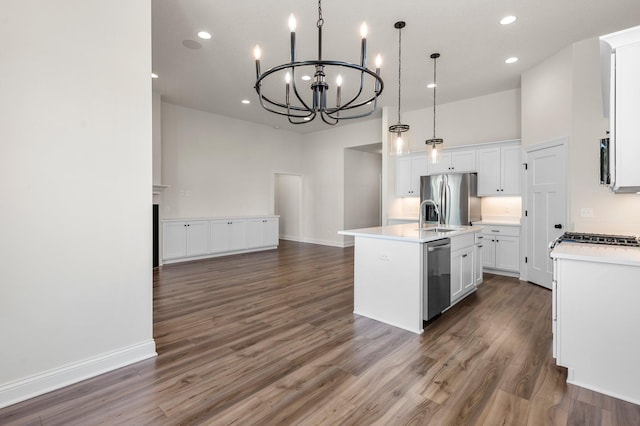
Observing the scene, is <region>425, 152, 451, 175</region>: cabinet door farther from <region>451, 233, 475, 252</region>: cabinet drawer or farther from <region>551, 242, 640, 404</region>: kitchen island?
<region>551, 242, 640, 404</region>: kitchen island

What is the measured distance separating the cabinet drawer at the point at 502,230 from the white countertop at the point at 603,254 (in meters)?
2.67

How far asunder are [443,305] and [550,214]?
2.33m

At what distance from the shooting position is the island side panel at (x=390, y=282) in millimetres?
2938

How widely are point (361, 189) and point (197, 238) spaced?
15.2ft

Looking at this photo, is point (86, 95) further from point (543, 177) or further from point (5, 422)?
point (543, 177)

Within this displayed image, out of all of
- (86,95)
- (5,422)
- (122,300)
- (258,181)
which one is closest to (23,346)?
(5,422)

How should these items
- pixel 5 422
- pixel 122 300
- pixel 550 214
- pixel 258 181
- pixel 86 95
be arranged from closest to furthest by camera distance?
pixel 5 422 → pixel 86 95 → pixel 122 300 → pixel 550 214 → pixel 258 181

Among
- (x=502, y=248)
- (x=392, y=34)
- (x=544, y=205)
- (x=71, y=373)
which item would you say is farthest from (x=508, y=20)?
(x=71, y=373)

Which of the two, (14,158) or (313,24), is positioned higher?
(313,24)

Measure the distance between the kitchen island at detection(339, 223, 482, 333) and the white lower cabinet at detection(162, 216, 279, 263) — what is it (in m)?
4.05

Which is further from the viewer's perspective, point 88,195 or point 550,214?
point 550,214

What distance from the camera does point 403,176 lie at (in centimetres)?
655

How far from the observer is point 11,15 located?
1.89 metres

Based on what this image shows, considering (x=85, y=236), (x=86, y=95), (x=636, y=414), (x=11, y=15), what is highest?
(x=11, y=15)
